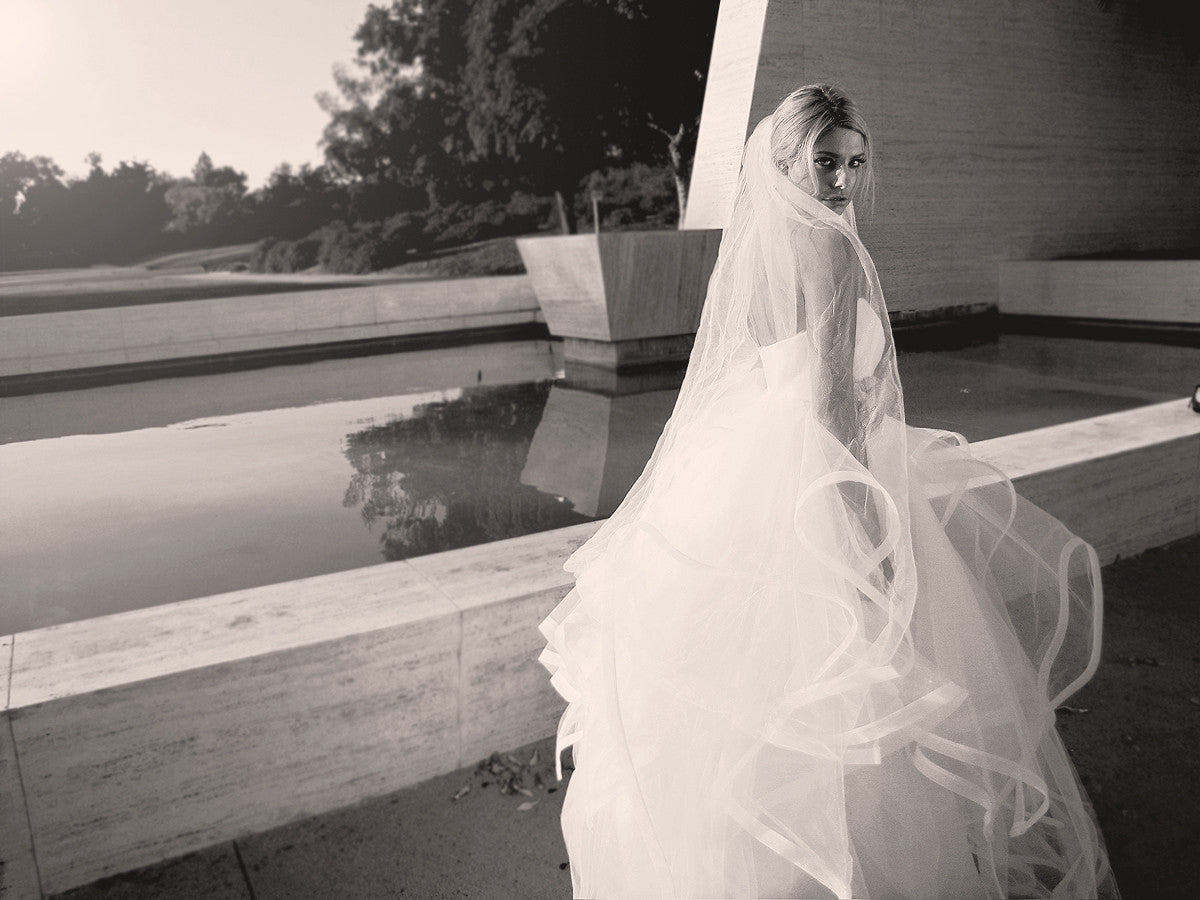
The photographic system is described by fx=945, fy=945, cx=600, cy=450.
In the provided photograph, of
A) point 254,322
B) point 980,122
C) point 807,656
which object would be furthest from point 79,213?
point 807,656

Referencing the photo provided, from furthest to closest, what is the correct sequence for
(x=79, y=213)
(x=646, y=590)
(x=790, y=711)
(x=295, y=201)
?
(x=295, y=201), (x=79, y=213), (x=646, y=590), (x=790, y=711)

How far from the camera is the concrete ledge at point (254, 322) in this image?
10.5 meters

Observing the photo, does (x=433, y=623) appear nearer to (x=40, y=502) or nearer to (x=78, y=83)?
(x=40, y=502)

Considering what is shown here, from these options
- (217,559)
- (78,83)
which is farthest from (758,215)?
(78,83)

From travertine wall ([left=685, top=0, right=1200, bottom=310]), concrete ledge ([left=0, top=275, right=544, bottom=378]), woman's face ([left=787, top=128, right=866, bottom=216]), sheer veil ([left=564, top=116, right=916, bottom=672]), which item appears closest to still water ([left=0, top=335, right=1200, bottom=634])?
concrete ledge ([left=0, top=275, right=544, bottom=378])

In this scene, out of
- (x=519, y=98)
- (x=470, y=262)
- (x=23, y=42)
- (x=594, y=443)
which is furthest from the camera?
(x=470, y=262)

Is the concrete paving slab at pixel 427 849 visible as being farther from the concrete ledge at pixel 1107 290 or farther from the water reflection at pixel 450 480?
the concrete ledge at pixel 1107 290

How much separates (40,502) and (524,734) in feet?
12.1

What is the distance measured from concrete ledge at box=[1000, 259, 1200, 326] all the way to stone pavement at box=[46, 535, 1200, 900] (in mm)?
9805

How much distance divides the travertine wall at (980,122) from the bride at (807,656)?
8629mm

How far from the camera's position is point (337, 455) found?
5918 millimetres

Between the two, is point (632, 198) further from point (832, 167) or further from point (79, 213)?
point (832, 167)

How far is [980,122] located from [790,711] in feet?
41.5

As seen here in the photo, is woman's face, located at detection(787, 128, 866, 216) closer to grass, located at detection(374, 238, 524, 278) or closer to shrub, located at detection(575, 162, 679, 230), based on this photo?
grass, located at detection(374, 238, 524, 278)
